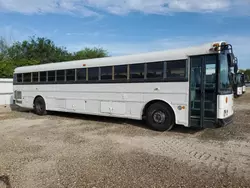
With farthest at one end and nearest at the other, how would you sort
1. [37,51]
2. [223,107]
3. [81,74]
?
[37,51] → [81,74] → [223,107]

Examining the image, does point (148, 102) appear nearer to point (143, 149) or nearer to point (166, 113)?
point (166, 113)

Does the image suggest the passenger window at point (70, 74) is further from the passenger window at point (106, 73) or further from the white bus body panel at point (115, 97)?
the passenger window at point (106, 73)

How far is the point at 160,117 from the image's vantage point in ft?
23.8

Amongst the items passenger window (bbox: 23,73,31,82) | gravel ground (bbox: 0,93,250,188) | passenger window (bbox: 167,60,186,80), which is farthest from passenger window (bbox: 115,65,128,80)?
passenger window (bbox: 23,73,31,82)

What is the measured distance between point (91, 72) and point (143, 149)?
4.36 meters

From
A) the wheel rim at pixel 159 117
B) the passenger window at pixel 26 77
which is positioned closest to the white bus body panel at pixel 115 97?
the wheel rim at pixel 159 117

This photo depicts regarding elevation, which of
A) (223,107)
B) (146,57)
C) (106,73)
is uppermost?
(146,57)

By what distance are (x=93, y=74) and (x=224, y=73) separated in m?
4.59

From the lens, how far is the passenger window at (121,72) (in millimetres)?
7933

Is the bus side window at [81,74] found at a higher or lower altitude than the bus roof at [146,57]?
lower

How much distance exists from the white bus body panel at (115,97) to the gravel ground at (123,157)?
0.71 metres

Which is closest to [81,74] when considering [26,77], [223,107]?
[26,77]

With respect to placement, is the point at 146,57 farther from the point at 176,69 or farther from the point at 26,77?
the point at 26,77

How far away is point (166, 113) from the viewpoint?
7102mm
